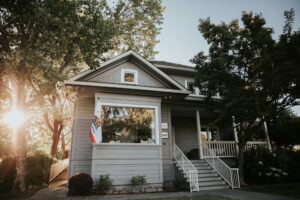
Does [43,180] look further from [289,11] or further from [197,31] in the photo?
Result: [289,11]

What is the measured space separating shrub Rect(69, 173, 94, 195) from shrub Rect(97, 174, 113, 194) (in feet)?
1.39

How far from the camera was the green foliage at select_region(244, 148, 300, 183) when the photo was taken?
1039 cm

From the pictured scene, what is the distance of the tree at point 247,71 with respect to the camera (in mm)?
8867

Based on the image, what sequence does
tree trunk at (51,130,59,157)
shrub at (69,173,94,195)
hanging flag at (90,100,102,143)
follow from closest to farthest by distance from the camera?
shrub at (69,173,94,195) < hanging flag at (90,100,102,143) < tree trunk at (51,130,59,157)

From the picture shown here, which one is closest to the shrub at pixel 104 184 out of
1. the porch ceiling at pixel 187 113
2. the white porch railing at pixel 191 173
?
the white porch railing at pixel 191 173

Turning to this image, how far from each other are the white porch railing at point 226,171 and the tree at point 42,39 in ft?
27.0

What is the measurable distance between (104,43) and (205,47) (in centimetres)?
587

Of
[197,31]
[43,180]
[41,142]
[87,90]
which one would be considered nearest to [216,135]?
[197,31]

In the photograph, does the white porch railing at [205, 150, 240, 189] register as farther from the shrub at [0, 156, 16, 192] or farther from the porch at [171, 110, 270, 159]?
the shrub at [0, 156, 16, 192]

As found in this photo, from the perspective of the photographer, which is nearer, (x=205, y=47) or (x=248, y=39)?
(x=248, y=39)

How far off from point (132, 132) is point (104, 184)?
8.94ft

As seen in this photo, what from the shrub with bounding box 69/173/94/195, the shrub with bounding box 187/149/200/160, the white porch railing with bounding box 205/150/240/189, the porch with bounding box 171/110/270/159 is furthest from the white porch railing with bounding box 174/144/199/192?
the shrub with bounding box 69/173/94/195

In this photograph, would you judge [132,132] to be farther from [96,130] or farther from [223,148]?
[223,148]

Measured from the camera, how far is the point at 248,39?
10078 millimetres
